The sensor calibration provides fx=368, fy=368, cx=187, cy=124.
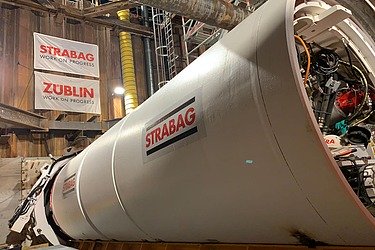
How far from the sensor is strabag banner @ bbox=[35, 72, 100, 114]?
5.30m

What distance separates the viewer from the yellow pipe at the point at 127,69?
5.82 meters

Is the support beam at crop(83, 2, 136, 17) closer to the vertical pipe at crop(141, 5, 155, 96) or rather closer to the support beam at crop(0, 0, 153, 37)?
the support beam at crop(0, 0, 153, 37)

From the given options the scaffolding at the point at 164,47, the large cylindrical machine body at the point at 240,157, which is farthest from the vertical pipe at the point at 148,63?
the large cylindrical machine body at the point at 240,157

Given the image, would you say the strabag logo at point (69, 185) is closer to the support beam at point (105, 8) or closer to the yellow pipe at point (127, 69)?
the yellow pipe at point (127, 69)

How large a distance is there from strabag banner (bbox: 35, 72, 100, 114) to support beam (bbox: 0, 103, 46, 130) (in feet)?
1.13

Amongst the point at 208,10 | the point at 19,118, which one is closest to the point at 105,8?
the point at 19,118

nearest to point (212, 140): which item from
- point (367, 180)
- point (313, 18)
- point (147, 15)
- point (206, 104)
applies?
point (206, 104)

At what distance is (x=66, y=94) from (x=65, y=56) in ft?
2.03

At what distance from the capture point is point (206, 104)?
46.3 inches

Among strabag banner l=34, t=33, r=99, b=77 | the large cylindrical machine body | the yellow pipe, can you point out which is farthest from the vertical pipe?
the large cylindrical machine body

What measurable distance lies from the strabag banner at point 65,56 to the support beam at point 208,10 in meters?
2.81

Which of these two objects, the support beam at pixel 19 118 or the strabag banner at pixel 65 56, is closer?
the support beam at pixel 19 118

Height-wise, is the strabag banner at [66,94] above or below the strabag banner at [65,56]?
below

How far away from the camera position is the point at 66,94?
5.51 metres
